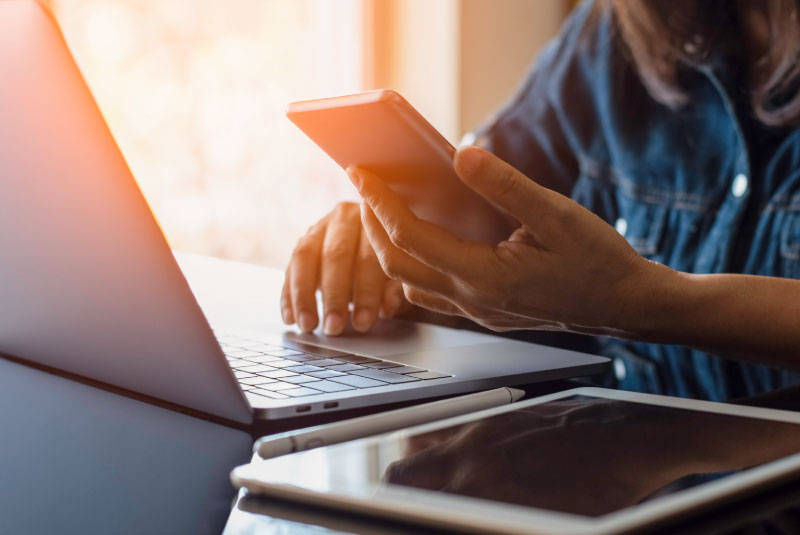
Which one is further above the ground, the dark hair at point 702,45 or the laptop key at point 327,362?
the dark hair at point 702,45

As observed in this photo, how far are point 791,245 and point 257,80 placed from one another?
155 centimetres

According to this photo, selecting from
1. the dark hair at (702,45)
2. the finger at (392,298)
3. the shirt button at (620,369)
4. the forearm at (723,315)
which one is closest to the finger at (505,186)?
the forearm at (723,315)

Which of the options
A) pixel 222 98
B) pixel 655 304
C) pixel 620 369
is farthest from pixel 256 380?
pixel 222 98

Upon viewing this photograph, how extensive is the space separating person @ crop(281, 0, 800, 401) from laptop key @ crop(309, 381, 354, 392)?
86 mm

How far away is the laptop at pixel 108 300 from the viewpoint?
0.37 m

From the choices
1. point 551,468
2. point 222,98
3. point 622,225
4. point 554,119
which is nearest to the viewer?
point 551,468

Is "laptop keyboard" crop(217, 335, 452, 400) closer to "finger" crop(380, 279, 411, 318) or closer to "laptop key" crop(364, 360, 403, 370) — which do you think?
"laptop key" crop(364, 360, 403, 370)

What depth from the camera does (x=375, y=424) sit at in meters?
0.36

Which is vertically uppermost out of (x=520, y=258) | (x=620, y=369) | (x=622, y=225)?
(x=520, y=258)

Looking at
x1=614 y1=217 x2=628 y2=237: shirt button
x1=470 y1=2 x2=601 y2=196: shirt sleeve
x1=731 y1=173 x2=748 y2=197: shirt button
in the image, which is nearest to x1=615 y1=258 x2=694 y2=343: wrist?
x1=731 y1=173 x2=748 y2=197: shirt button

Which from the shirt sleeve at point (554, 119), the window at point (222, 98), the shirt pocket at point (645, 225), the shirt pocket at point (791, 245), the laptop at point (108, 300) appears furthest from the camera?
the window at point (222, 98)

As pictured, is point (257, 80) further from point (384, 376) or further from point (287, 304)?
point (384, 376)

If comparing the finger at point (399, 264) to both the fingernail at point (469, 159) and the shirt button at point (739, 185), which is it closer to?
the fingernail at point (469, 159)

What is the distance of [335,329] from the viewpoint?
66 cm
